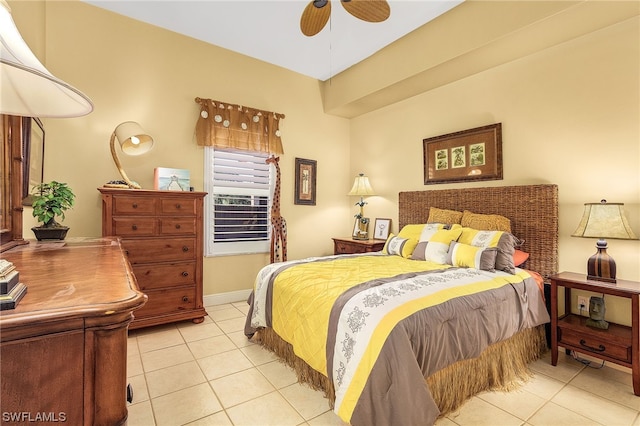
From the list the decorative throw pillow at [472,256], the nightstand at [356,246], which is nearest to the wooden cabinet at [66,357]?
the decorative throw pillow at [472,256]

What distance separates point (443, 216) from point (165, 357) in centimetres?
313

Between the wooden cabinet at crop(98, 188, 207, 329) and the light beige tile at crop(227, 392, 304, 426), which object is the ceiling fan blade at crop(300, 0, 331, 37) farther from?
the light beige tile at crop(227, 392, 304, 426)

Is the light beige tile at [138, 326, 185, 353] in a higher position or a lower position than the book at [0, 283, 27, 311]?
lower

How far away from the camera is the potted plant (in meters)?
2.15

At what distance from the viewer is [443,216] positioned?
3.47 metres

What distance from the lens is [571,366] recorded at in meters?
2.41

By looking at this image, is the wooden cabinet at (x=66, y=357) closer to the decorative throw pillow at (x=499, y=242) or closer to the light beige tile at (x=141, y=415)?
the light beige tile at (x=141, y=415)

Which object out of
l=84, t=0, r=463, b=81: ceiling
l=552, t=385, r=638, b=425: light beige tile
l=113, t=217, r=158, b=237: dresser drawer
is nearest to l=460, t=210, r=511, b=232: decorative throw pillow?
l=552, t=385, r=638, b=425: light beige tile

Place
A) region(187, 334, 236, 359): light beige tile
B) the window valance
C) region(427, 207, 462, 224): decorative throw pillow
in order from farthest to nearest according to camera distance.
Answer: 1. the window valance
2. region(427, 207, 462, 224): decorative throw pillow
3. region(187, 334, 236, 359): light beige tile

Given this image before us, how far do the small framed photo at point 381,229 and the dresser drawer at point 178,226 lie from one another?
2.60 metres

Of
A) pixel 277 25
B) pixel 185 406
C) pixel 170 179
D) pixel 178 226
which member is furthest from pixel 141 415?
pixel 277 25

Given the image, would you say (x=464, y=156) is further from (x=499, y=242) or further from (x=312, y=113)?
(x=312, y=113)

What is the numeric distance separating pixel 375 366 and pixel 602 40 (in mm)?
3245

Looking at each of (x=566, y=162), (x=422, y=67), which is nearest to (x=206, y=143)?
(x=422, y=67)
